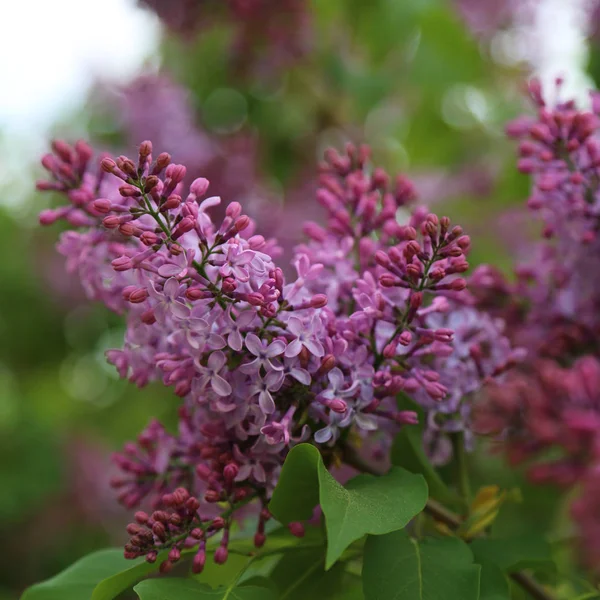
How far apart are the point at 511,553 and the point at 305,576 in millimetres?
247

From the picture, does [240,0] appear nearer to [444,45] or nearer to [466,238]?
[444,45]

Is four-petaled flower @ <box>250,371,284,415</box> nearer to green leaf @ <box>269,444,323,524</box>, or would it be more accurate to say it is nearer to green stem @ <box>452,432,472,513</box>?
green leaf @ <box>269,444,323,524</box>

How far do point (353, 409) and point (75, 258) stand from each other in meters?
0.41

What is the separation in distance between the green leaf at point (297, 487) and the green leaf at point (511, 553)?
8.6 inches

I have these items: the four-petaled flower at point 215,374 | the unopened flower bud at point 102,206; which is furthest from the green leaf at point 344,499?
the unopened flower bud at point 102,206

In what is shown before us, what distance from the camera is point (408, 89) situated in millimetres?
2535

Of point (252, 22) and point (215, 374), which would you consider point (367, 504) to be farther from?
point (252, 22)

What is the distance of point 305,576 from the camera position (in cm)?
92

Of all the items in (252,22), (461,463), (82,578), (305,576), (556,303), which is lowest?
(82,578)

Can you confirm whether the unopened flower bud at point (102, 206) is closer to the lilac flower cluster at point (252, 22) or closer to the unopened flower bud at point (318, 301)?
the unopened flower bud at point (318, 301)

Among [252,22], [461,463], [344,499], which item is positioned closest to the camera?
[344,499]

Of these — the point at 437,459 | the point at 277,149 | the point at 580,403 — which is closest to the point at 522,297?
the point at 580,403

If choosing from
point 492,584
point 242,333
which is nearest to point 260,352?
point 242,333

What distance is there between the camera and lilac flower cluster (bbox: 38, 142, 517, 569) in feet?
2.59
